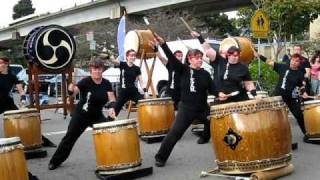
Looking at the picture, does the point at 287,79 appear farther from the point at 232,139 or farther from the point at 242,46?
the point at 232,139

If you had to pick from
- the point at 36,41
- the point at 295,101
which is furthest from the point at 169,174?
the point at 36,41

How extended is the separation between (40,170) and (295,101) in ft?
15.0

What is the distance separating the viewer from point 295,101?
970 centimetres

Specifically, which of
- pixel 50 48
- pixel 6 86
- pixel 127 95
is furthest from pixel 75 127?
pixel 50 48

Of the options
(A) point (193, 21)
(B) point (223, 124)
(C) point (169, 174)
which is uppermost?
(A) point (193, 21)

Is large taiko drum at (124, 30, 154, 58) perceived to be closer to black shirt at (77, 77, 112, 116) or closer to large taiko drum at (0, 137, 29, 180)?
black shirt at (77, 77, 112, 116)

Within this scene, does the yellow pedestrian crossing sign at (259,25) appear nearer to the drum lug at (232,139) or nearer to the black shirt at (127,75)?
the black shirt at (127,75)

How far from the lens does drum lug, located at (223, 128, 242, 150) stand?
21.4 feet

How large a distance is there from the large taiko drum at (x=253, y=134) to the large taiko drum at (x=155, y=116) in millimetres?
3238

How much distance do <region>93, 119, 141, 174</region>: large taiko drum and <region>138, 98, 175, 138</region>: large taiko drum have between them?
2698 millimetres

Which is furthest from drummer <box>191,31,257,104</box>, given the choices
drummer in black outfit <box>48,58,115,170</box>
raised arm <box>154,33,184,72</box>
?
drummer in black outfit <box>48,58,115,170</box>

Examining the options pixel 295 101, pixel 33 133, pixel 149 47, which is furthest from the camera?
pixel 149 47

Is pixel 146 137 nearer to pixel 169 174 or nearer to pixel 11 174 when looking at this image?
pixel 169 174

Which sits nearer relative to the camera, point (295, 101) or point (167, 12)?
point (295, 101)
